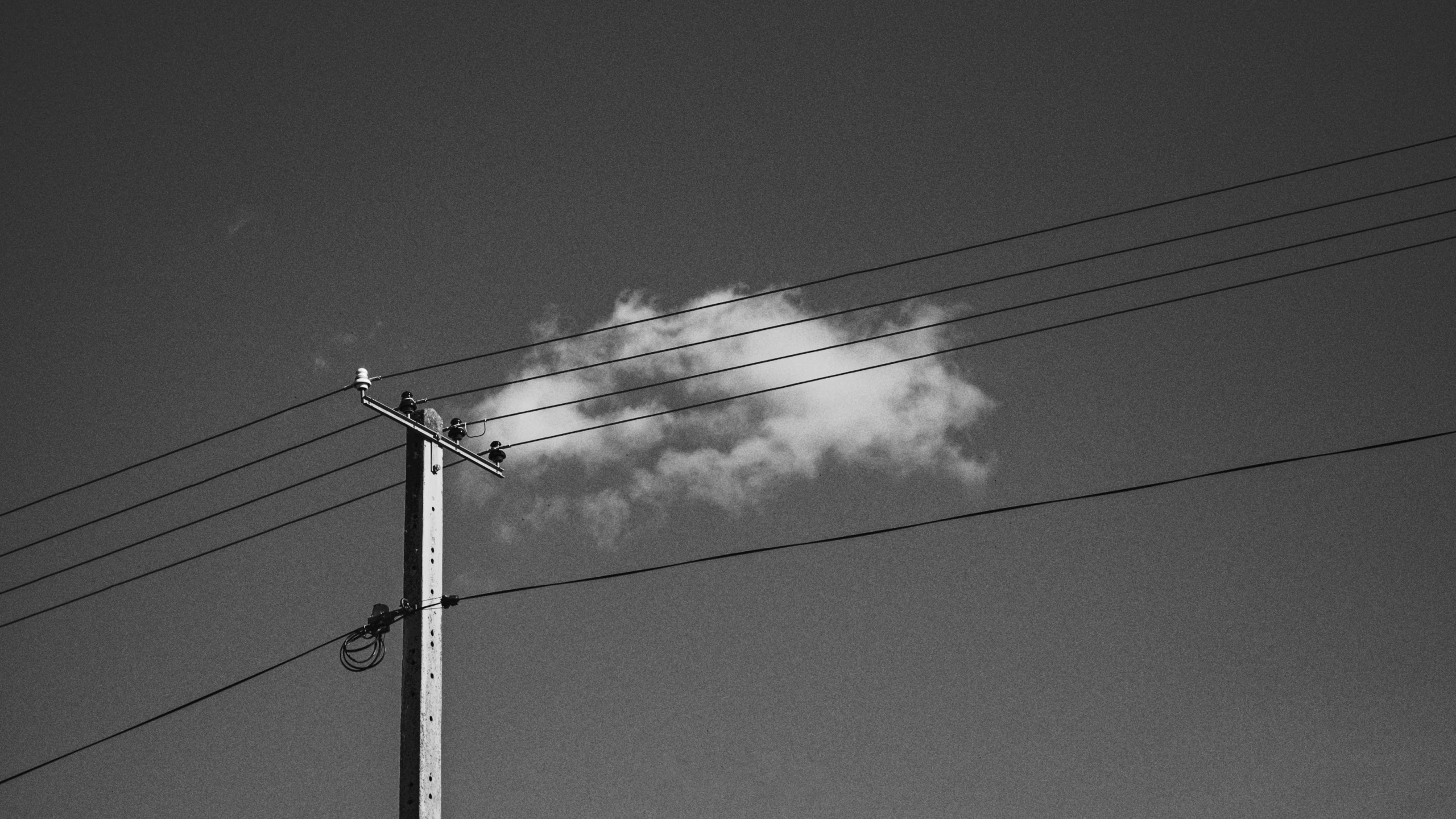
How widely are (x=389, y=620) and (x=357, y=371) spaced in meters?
2.32

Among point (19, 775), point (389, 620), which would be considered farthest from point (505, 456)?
point (19, 775)

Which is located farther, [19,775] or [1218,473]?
[19,775]

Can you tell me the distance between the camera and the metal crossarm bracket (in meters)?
12.9

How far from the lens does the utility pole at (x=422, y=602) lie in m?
11.6

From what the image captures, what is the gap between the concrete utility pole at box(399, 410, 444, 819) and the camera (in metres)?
11.5

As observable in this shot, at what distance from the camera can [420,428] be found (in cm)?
1321

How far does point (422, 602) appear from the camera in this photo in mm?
12375

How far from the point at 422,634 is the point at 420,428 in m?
2.06

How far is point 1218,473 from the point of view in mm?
13031

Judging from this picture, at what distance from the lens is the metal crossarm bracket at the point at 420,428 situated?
1288 centimetres

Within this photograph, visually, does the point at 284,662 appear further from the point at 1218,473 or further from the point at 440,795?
the point at 1218,473

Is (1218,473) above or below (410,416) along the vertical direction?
below

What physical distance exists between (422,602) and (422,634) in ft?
1.01

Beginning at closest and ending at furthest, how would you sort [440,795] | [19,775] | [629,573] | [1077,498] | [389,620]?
[440,795] < [389,620] < [1077,498] < [629,573] < [19,775]
